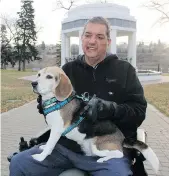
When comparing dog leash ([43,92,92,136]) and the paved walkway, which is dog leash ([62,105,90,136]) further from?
the paved walkway

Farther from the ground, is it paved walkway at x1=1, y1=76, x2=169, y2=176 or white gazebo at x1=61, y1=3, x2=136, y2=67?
white gazebo at x1=61, y1=3, x2=136, y2=67

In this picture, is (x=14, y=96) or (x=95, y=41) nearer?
(x=95, y=41)

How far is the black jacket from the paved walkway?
1.75 meters

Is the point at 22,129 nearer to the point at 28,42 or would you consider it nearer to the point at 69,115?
the point at 69,115

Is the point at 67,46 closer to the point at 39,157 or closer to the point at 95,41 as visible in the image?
the point at 95,41

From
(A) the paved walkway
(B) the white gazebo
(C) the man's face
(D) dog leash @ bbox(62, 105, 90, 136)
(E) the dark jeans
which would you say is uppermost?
(B) the white gazebo

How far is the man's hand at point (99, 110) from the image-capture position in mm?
2510

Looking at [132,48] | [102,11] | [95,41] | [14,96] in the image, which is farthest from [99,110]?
[132,48]

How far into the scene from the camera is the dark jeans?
2.55m

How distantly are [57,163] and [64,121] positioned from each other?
1.32ft

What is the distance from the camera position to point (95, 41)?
290cm

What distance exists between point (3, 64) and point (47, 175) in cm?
6139

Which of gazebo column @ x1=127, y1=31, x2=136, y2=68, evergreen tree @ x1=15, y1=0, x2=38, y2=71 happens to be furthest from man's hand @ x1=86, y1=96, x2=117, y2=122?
evergreen tree @ x1=15, y1=0, x2=38, y2=71

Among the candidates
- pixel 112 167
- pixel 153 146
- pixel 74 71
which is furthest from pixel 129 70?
pixel 153 146
